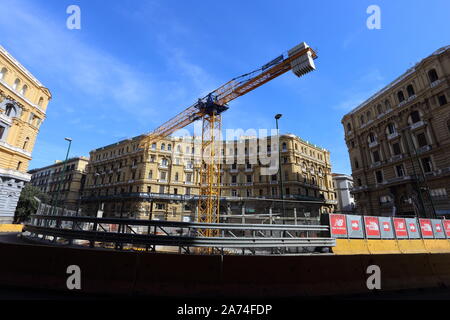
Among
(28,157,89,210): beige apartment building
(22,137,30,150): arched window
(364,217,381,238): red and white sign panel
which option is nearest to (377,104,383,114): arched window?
(364,217,381,238): red and white sign panel

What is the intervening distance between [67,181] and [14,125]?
Answer: 116 feet

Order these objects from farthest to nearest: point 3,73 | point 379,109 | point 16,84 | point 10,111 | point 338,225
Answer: point 379,109 → point 16,84 → point 10,111 → point 3,73 → point 338,225

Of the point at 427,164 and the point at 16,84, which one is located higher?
the point at 16,84

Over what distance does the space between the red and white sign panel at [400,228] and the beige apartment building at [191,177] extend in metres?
28.9

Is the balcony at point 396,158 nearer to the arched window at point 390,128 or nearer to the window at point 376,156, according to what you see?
the window at point 376,156

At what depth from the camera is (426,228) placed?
13.1m

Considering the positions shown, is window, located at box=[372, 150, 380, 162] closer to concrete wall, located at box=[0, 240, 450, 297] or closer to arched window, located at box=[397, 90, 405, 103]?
arched window, located at box=[397, 90, 405, 103]

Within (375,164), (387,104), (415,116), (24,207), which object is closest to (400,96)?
(387,104)

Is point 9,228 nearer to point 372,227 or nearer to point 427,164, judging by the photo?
point 372,227

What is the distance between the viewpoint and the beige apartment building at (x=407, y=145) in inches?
1041

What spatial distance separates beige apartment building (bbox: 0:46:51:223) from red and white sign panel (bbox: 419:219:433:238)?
4192 centimetres

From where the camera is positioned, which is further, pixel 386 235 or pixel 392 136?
pixel 392 136

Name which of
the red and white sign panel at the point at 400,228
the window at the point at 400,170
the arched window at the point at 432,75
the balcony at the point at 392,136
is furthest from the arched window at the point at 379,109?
the red and white sign panel at the point at 400,228

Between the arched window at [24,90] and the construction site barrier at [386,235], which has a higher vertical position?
the arched window at [24,90]
